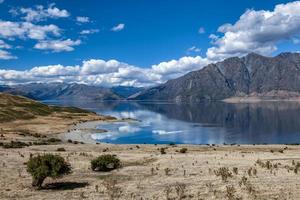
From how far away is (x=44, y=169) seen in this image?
3042 cm

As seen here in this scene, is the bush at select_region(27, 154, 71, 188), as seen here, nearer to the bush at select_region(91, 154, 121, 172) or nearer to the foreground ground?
the foreground ground

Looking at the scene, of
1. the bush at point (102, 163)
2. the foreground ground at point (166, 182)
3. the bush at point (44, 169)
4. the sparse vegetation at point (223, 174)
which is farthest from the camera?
the bush at point (102, 163)

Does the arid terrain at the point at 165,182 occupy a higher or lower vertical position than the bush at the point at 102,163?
lower

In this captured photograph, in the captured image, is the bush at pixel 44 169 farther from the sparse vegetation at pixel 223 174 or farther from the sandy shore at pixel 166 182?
the sparse vegetation at pixel 223 174

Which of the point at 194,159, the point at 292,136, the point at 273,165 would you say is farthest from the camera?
the point at 292,136

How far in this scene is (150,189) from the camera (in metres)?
29.1

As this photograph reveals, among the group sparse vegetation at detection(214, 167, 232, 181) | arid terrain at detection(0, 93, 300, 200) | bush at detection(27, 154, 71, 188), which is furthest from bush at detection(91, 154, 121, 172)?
sparse vegetation at detection(214, 167, 232, 181)

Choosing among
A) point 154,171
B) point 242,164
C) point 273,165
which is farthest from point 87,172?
point 273,165

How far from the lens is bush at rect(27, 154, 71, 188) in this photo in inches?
1194

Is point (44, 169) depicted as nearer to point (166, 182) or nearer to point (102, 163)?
point (102, 163)

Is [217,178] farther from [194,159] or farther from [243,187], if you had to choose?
[194,159]

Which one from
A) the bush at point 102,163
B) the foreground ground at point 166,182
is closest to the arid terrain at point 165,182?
the foreground ground at point 166,182

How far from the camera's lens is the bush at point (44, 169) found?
1194 inches

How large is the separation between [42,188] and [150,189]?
8112 millimetres
